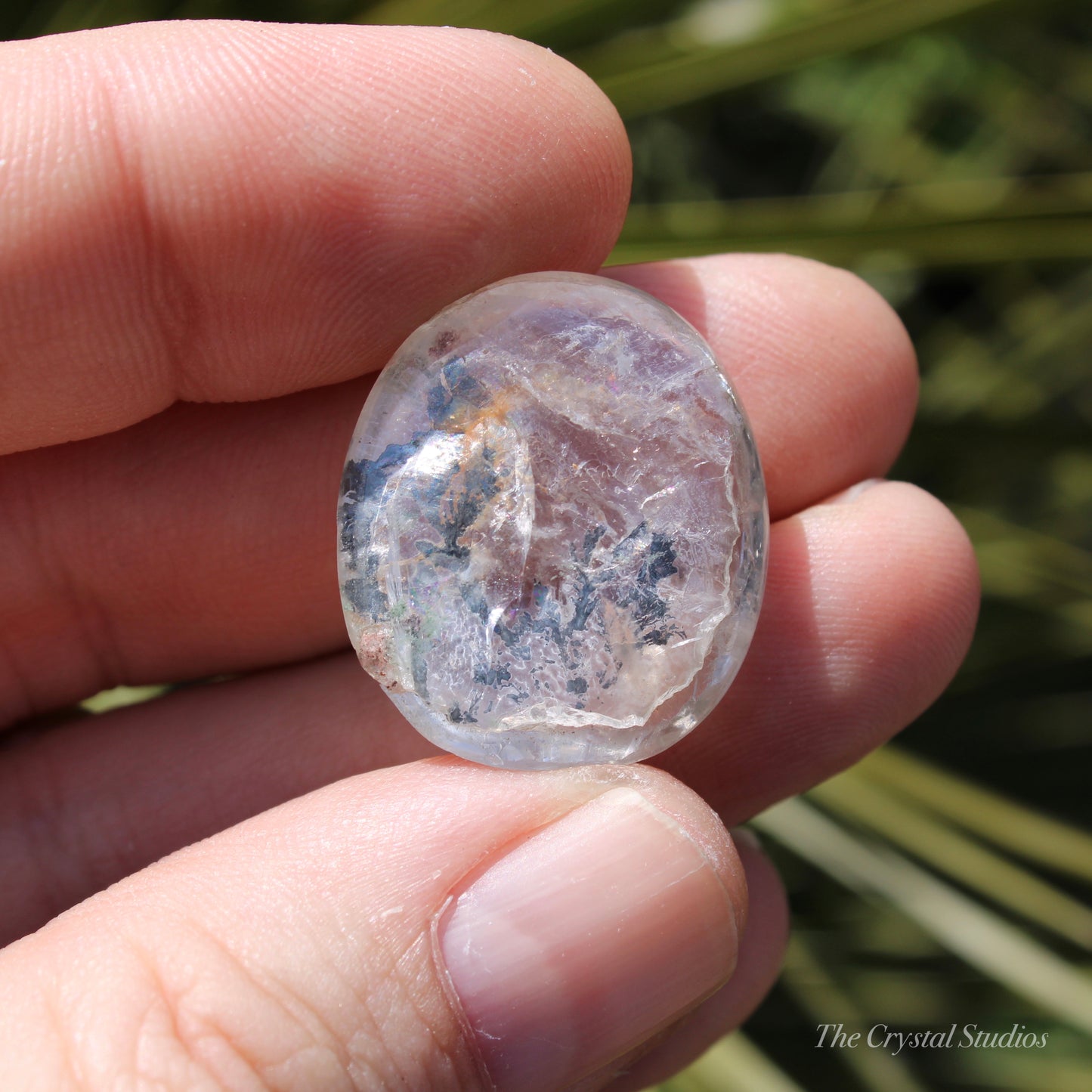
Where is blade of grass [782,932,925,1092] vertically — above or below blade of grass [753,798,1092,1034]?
below

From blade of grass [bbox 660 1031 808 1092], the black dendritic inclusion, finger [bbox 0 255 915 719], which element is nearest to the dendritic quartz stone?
the black dendritic inclusion

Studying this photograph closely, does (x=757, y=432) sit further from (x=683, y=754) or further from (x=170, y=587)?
(x=170, y=587)

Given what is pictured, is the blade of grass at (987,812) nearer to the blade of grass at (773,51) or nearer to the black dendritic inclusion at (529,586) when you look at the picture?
the black dendritic inclusion at (529,586)

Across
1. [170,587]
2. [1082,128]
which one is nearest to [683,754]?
[170,587]

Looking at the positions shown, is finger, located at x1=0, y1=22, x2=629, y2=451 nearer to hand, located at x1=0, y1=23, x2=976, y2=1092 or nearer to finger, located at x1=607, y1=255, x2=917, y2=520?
hand, located at x1=0, y1=23, x2=976, y2=1092

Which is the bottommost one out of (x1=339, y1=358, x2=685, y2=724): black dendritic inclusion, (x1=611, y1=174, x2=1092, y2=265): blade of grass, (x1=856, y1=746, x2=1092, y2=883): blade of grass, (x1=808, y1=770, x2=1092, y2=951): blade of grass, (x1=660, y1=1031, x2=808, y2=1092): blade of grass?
(x1=660, y1=1031, x2=808, y2=1092): blade of grass

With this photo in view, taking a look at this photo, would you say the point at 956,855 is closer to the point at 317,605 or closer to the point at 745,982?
the point at 745,982

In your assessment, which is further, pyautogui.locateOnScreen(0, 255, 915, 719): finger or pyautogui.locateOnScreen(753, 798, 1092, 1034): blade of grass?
pyautogui.locateOnScreen(753, 798, 1092, 1034): blade of grass
